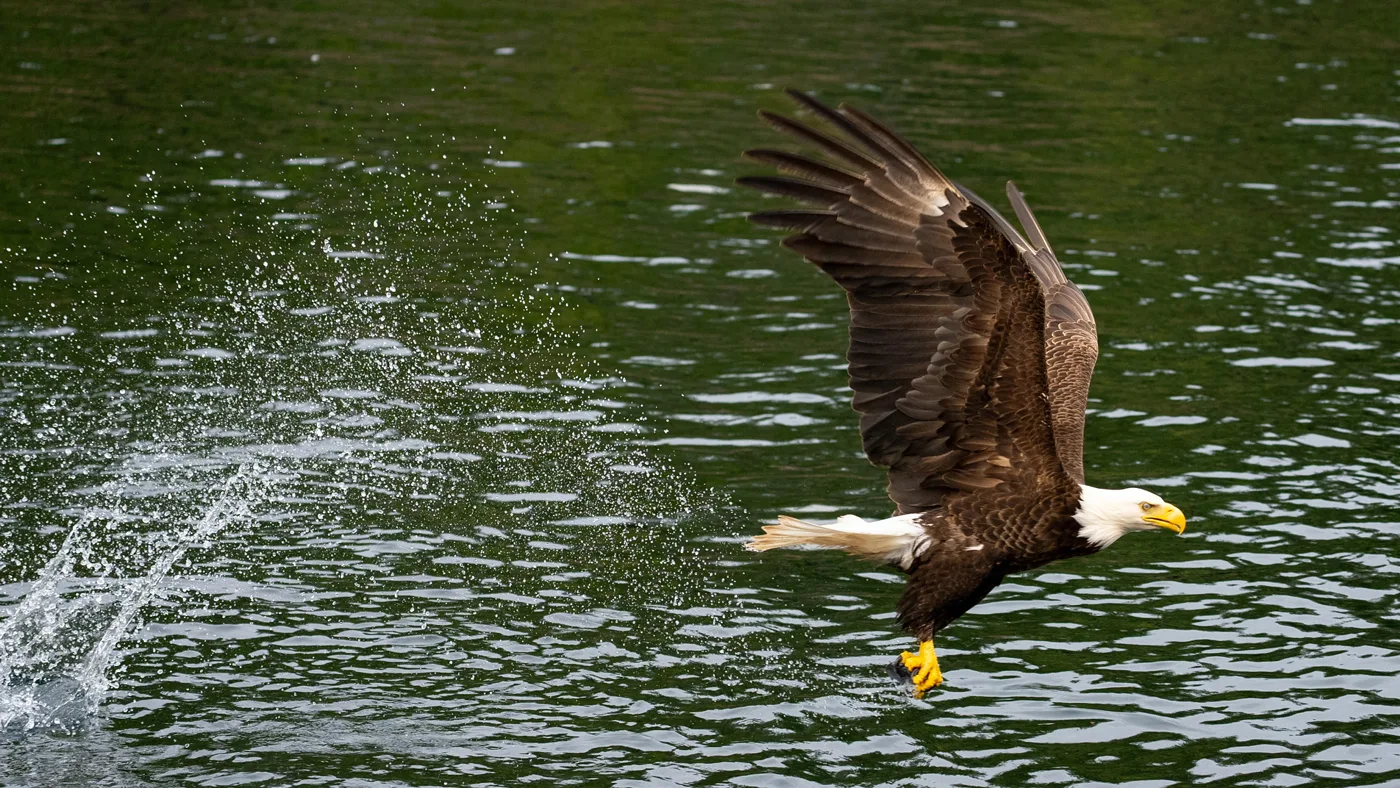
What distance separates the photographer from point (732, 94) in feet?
63.2

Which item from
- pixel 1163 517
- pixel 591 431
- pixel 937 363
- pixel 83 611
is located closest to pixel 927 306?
pixel 937 363

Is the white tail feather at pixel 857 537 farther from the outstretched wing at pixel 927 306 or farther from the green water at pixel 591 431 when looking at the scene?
the green water at pixel 591 431

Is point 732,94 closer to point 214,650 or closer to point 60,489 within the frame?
point 60,489

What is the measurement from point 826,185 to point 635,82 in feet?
43.4

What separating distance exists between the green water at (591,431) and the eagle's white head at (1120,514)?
1046 millimetres

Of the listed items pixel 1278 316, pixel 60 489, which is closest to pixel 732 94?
pixel 1278 316

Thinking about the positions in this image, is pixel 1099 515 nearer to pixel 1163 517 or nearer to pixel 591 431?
pixel 1163 517

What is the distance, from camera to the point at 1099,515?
23.2 ft

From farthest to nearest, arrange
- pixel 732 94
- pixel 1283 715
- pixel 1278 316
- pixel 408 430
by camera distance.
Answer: pixel 732 94 < pixel 1278 316 < pixel 408 430 < pixel 1283 715

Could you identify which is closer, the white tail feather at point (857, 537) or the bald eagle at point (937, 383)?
the bald eagle at point (937, 383)

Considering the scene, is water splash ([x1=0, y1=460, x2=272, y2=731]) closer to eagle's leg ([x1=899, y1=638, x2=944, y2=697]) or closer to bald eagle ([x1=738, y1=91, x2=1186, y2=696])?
bald eagle ([x1=738, y1=91, x2=1186, y2=696])

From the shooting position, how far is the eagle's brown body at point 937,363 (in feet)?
21.5

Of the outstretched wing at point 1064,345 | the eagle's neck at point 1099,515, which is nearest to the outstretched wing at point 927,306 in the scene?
the eagle's neck at point 1099,515

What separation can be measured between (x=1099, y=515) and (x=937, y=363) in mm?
923
